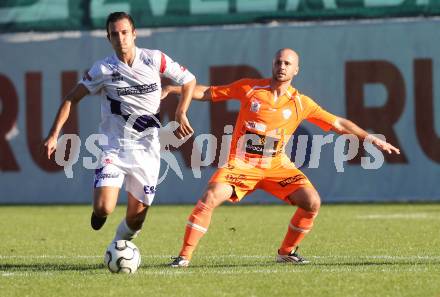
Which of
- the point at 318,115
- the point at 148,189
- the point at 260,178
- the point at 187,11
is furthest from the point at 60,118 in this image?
the point at 187,11

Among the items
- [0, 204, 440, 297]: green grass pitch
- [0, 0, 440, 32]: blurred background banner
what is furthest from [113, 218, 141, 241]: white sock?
[0, 0, 440, 32]: blurred background banner

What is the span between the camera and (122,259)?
29.1 feet

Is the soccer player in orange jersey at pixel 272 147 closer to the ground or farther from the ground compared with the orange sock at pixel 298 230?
farther from the ground

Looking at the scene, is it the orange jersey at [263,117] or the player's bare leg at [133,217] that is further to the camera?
the orange jersey at [263,117]

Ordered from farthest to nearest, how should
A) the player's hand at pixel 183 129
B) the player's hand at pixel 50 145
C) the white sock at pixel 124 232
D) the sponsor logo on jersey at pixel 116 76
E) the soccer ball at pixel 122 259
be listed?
the white sock at pixel 124 232 → the sponsor logo on jersey at pixel 116 76 → the player's hand at pixel 183 129 → the soccer ball at pixel 122 259 → the player's hand at pixel 50 145

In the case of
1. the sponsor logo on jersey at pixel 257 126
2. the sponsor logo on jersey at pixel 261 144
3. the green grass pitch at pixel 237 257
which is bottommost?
the green grass pitch at pixel 237 257

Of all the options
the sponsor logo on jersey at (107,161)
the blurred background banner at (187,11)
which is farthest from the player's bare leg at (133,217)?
the blurred background banner at (187,11)

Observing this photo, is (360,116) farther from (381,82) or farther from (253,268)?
(253,268)

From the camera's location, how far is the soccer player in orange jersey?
32.1 feet

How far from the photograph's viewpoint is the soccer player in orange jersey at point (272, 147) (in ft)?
32.1

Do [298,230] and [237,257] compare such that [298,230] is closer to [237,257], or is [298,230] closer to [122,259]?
[237,257]

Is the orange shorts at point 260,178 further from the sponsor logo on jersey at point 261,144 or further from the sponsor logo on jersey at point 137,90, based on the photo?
the sponsor logo on jersey at point 137,90

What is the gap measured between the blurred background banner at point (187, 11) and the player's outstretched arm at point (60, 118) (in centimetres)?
1153

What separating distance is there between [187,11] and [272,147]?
11.1m
